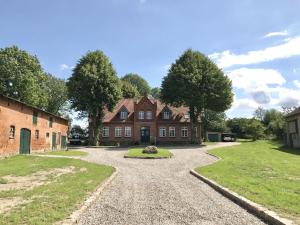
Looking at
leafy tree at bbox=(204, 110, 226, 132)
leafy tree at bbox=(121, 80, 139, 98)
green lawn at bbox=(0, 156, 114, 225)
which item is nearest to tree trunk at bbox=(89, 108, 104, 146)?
leafy tree at bbox=(121, 80, 139, 98)

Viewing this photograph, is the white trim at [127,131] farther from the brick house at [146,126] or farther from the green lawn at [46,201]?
the green lawn at [46,201]

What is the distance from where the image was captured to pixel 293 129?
49750 mm

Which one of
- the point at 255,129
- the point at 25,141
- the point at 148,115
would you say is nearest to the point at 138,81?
the point at 148,115

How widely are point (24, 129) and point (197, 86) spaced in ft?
91.5

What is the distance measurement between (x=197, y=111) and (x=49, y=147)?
83.3 feet

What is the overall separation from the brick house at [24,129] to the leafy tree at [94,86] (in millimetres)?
8223

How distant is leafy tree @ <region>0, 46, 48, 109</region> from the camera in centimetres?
5241

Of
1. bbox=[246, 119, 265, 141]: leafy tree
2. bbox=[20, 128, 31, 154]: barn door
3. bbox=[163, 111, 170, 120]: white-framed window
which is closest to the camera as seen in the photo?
bbox=[20, 128, 31, 154]: barn door

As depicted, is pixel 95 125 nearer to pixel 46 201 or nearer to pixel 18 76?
pixel 18 76

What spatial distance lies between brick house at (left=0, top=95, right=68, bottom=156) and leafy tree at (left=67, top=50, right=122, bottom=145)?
27.0 ft

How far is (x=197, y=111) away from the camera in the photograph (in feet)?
183

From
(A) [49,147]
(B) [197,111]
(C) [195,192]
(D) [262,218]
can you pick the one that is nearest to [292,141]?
(B) [197,111]

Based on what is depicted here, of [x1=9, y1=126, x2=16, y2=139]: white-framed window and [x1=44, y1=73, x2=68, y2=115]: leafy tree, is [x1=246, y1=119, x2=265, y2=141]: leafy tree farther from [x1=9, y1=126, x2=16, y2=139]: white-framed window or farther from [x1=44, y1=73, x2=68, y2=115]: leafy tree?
[x1=9, y1=126, x2=16, y2=139]: white-framed window

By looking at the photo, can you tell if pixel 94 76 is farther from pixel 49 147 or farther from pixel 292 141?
pixel 292 141
